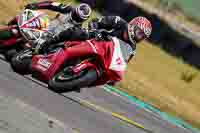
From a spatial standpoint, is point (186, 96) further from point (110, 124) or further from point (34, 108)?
point (34, 108)

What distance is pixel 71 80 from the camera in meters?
9.84

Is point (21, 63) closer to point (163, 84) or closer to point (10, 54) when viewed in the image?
point (10, 54)

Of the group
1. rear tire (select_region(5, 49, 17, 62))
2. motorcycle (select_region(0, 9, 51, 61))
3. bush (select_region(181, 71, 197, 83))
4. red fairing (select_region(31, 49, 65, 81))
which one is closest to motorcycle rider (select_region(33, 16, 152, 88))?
red fairing (select_region(31, 49, 65, 81))

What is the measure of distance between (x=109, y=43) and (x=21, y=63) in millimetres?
1463

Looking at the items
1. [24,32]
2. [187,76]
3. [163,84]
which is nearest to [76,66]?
[24,32]

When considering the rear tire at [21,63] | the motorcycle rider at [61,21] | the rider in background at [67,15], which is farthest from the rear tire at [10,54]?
the rider in background at [67,15]

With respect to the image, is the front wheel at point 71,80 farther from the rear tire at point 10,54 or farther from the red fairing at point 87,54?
the rear tire at point 10,54

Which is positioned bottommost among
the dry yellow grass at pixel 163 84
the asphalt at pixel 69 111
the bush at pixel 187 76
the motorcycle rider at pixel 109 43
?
the bush at pixel 187 76

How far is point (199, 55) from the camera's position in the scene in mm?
20000

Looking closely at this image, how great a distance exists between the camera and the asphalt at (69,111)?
809 centimetres

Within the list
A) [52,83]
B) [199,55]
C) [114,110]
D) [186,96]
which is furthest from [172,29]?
[52,83]

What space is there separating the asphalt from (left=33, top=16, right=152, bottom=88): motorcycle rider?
45 centimetres

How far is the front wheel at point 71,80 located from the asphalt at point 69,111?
0.15m

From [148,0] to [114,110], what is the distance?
40.3 feet
